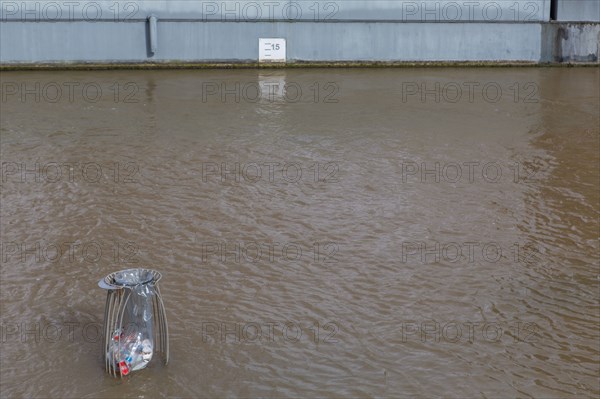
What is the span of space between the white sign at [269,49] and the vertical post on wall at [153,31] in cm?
220

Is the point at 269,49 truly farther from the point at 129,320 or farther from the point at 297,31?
the point at 129,320

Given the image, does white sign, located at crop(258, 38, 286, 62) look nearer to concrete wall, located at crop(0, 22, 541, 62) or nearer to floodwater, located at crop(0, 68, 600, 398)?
concrete wall, located at crop(0, 22, 541, 62)

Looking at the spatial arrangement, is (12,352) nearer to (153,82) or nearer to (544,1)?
(153,82)

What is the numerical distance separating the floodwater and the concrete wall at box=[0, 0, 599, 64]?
157 inches

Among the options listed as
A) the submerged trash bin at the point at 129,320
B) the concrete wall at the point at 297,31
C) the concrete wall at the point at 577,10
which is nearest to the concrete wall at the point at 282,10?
the concrete wall at the point at 297,31

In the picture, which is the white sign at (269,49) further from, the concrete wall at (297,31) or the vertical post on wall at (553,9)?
the vertical post on wall at (553,9)

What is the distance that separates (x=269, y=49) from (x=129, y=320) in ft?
44.7

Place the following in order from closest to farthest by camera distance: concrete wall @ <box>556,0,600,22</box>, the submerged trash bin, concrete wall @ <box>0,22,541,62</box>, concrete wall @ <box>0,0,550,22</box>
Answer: the submerged trash bin < concrete wall @ <box>0,0,550,22</box> < concrete wall @ <box>0,22,541,62</box> < concrete wall @ <box>556,0,600,22</box>

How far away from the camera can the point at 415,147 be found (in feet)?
35.2

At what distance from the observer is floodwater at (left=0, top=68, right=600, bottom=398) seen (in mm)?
Answer: 5008

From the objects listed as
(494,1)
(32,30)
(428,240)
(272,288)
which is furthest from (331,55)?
(272,288)

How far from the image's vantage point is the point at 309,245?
7078 millimetres

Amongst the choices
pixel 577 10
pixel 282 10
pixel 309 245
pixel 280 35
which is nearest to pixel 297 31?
pixel 280 35

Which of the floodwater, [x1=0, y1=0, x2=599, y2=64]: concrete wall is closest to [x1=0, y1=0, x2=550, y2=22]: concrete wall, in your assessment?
[x1=0, y1=0, x2=599, y2=64]: concrete wall
